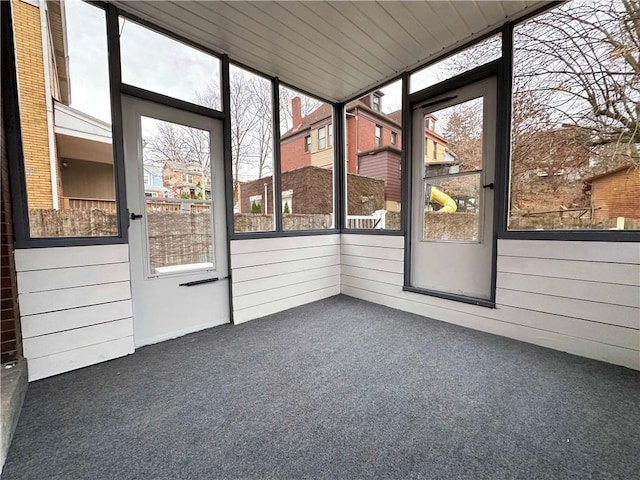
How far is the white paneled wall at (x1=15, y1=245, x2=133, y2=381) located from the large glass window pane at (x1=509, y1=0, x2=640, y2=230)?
3.24 m

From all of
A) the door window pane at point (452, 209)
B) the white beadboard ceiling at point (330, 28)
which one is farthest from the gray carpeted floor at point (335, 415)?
the white beadboard ceiling at point (330, 28)

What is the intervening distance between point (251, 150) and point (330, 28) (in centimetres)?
133

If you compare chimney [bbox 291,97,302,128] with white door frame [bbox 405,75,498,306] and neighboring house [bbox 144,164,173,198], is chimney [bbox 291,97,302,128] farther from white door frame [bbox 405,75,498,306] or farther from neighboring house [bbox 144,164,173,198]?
neighboring house [bbox 144,164,173,198]

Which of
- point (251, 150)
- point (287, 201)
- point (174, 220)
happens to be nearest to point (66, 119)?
point (174, 220)

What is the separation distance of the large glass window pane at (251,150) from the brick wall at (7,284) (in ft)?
5.09

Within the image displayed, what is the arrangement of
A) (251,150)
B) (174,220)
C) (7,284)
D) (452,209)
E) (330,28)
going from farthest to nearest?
(251,150) < (452,209) < (174,220) < (330,28) < (7,284)

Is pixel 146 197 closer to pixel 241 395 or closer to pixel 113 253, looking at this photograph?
pixel 113 253

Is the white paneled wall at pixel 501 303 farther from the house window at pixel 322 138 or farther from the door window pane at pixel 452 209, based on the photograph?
the house window at pixel 322 138

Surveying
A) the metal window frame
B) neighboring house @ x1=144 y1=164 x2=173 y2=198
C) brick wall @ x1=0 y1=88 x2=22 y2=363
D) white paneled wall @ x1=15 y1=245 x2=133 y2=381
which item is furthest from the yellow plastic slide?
brick wall @ x1=0 y1=88 x2=22 y2=363

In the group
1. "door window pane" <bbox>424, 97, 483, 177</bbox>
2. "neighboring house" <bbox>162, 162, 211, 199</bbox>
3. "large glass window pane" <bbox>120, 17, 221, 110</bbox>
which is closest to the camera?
"large glass window pane" <bbox>120, 17, 221, 110</bbox>

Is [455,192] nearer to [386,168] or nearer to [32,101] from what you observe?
[386,168]

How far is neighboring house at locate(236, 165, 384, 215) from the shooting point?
3021 mm

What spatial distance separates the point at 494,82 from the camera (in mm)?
2449

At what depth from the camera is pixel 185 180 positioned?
8.36 ft
